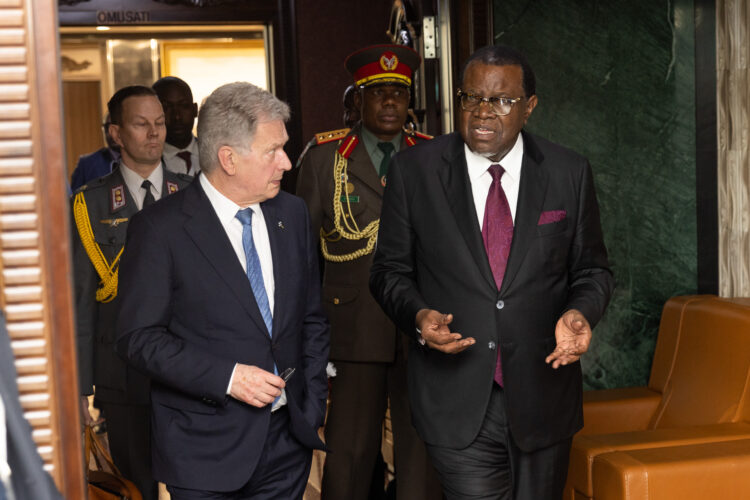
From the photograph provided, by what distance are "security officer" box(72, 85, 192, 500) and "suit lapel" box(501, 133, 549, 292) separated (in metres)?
1.44

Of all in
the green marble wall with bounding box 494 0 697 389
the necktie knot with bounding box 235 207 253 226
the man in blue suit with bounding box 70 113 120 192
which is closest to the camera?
the necktie knot with bounding box 235 207 253 226

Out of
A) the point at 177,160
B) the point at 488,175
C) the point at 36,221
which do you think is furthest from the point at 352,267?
the point at 36,221

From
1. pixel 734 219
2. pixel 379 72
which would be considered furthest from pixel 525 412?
pixel 734 219

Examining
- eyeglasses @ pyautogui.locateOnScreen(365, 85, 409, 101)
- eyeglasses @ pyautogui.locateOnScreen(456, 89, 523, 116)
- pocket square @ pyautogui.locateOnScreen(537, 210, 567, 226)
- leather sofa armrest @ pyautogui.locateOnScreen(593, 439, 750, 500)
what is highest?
eyeglasses @ pyautogui.locateOnScreen(365, 85, 409, 101)

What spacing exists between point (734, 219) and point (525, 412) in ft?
6.13

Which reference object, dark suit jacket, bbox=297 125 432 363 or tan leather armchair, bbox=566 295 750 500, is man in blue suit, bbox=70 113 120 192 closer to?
dark suit jacket, bbox=297 125 432 363

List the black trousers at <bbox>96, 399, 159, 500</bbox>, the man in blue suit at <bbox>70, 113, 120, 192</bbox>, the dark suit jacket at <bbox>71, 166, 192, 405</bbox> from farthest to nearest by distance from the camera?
the man in blue suit at <bbox>70, 113, 120, 192</bbox>, the black trousers at <bbox>96, 399, 159, 500</bbox>, the dark suit jacket at <bbox>71, 166, 192, 405</bbox>

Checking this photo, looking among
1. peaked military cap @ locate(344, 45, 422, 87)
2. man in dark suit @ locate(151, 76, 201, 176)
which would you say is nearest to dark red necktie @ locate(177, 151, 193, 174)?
man in dark suit @ locate(151, 76, 201, 176)

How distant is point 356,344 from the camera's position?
332 centimetres

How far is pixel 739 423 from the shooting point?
3.31 m

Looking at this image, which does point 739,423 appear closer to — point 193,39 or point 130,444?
point 130,444

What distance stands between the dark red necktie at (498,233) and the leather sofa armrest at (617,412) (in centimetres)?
134

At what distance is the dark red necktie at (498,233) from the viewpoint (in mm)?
2453

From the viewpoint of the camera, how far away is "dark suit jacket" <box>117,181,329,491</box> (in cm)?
212
